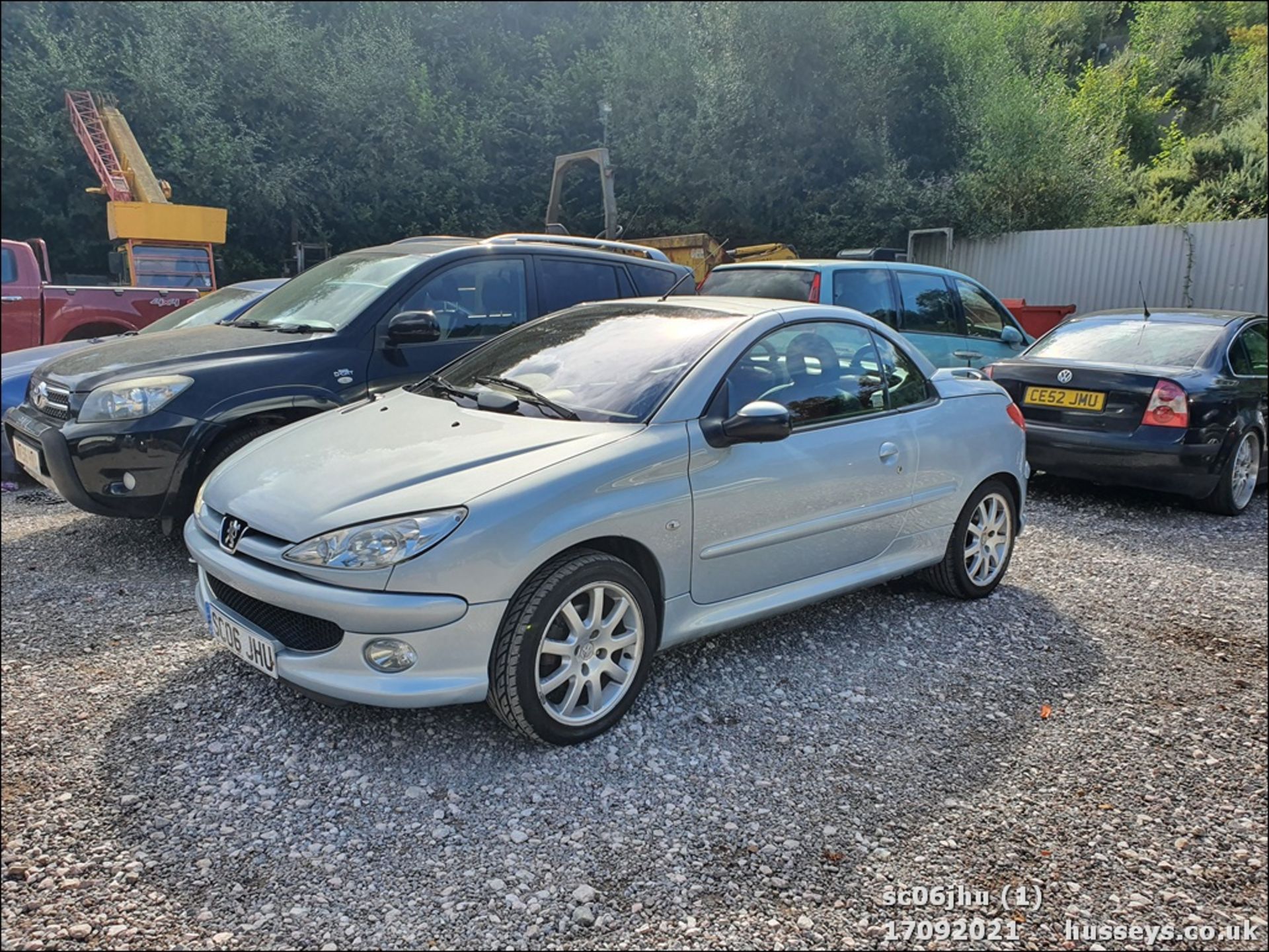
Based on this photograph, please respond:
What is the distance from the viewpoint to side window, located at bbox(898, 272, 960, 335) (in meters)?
8.09

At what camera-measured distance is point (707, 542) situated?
3.48 meters

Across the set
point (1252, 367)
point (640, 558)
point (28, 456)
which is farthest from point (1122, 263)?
point (28, 456)

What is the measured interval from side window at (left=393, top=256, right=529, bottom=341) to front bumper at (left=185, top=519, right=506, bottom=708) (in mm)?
2851

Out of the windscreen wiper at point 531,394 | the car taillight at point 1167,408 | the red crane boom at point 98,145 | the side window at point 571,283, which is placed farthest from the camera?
the red crane boom at point 98,145

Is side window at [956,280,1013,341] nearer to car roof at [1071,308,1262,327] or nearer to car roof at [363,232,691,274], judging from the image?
car roof at [1071,308,1262,327]

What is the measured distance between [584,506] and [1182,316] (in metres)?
6.29

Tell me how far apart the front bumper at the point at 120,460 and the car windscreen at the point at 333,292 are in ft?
3.55

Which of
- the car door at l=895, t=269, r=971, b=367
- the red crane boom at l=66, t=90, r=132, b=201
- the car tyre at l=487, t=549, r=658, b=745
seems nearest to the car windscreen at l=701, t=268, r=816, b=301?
the car door at l=895, t=269, r=971, b=367

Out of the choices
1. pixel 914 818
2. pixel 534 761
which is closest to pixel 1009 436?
pixel 914 818

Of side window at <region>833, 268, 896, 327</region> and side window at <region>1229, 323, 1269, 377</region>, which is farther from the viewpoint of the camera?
side window at <region>833, 268, 896, 327</region>

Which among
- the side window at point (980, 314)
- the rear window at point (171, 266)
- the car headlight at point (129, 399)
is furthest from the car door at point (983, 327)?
the rear window at point (171, 266)

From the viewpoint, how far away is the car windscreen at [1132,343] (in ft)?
22.5

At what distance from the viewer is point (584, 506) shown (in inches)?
122

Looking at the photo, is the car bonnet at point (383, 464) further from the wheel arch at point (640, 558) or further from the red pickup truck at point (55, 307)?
the red pickup truck at point (55, 307)
